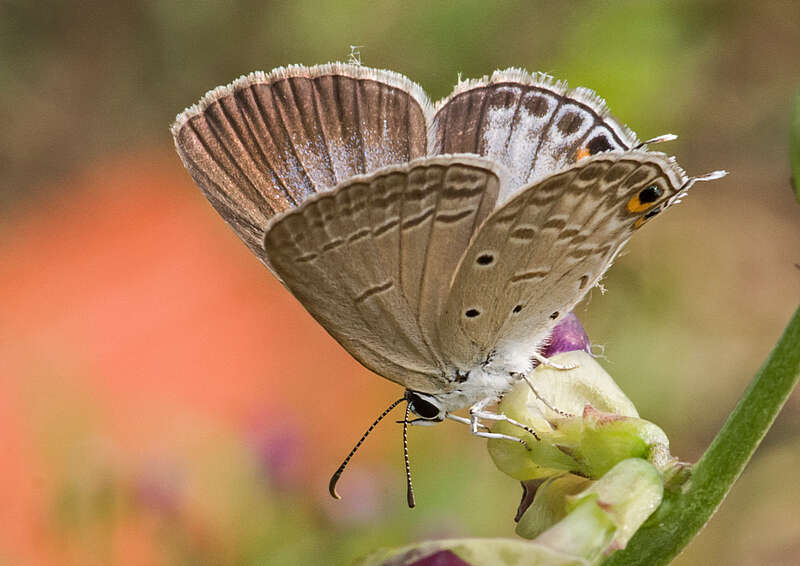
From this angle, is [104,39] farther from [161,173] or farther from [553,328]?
[553,328]

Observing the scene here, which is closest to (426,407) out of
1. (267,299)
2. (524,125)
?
(524,125)

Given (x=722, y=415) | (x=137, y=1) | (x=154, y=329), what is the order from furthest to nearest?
(x=137, y=1)
(x=154, y=329)
(x=722, y=415)

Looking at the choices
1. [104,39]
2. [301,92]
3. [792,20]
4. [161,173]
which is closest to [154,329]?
[161,173]

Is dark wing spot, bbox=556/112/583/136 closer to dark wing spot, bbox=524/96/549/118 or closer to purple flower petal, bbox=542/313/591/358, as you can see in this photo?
dark wing spot, bbox=524/96/549/118

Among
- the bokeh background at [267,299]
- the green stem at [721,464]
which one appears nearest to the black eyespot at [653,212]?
the green stem at [721,464]

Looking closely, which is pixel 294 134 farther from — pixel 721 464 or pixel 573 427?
pixel 721 464

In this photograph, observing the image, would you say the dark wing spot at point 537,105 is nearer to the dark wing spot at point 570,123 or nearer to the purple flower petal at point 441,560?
the dark wing spot at point 570,123
